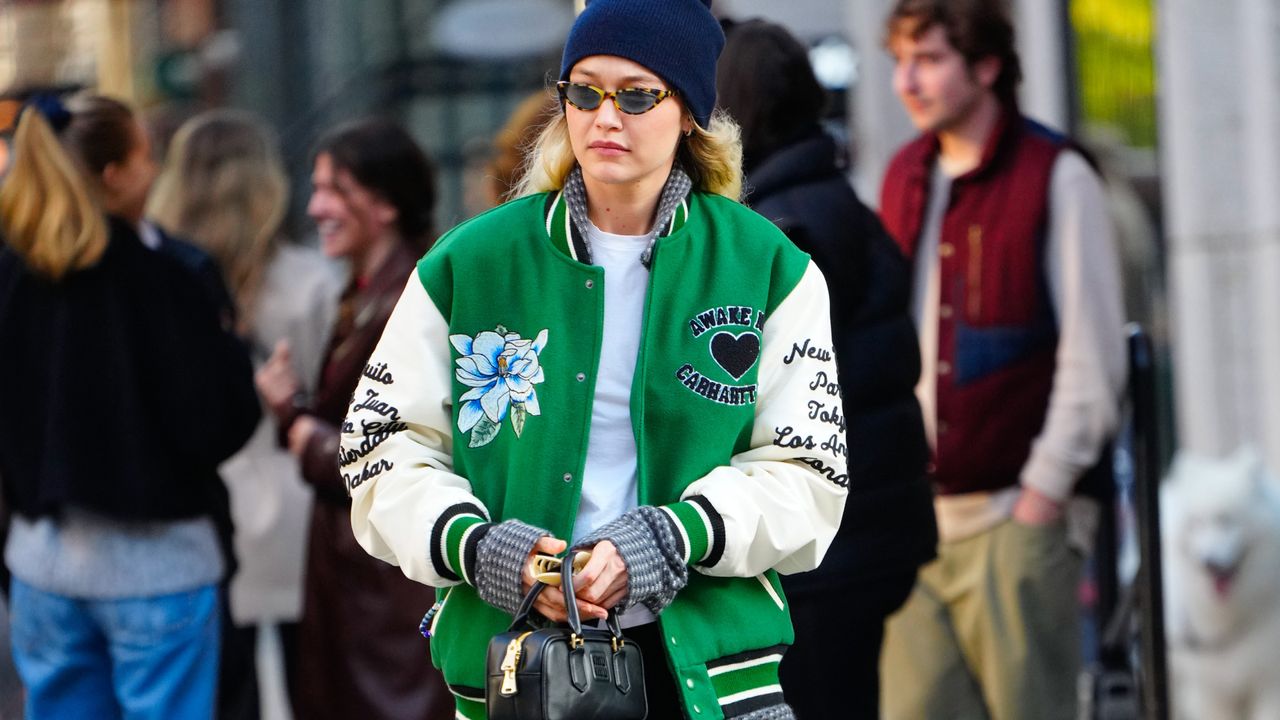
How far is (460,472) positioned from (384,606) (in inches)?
84.3

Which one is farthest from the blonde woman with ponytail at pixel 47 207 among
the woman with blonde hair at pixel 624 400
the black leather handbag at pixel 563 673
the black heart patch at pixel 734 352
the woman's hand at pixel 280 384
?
the black leather handbag at pixel 563 673

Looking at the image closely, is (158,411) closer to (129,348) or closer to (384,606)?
(129,348)

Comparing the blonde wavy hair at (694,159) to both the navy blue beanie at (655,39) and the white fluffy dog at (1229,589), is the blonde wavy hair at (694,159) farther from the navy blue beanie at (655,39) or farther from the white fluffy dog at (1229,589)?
the white fluffy dog at (1229,589)

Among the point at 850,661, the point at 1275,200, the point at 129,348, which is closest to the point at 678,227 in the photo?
the point at 850,661

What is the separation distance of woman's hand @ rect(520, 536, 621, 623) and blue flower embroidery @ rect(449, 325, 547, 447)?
0.25 m

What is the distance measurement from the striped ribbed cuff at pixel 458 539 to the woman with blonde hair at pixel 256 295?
132 inches

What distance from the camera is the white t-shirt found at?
3.24m

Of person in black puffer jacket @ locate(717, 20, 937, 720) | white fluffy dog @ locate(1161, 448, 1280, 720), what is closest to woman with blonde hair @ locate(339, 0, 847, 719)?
person in black puffer jacket @ locate(717, 20, 937, 720)

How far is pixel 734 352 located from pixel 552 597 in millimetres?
512

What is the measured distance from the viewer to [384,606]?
5344 mm

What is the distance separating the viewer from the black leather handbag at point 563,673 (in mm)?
2912

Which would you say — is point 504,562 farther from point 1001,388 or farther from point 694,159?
point 1001,388

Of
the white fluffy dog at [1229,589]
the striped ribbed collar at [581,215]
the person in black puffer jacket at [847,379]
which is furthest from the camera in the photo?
the white fluffy dog at [1229,589]

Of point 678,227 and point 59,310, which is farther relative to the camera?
point 59,310
